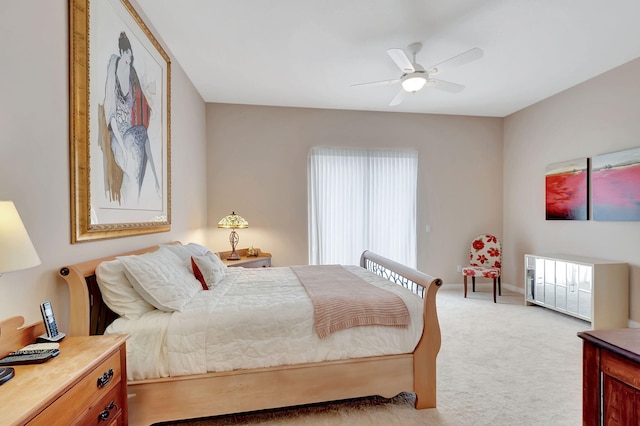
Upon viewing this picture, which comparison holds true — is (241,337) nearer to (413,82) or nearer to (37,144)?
(37,144)

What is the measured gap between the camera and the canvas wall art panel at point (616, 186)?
3.32 m

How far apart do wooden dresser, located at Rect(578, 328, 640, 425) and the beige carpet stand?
0.98 meters

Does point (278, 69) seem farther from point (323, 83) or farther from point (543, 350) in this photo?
point (543, 350)

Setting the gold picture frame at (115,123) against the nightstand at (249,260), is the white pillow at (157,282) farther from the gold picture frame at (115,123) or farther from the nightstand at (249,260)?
the nightstand at (249,260)

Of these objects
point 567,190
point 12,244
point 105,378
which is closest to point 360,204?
point 567,190

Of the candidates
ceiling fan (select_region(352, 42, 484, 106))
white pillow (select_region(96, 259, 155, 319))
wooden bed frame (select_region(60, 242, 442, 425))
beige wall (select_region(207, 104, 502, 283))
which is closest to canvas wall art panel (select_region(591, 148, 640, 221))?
beige wall (select_region(207, 104, 502, 283))

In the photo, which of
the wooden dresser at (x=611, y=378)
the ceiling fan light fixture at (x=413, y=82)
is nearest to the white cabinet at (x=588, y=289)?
the ceiling fan light fixture at (x=413, y=82)

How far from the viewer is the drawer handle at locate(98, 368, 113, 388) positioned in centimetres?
125

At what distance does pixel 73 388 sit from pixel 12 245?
0.53 m

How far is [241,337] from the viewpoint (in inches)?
71.7

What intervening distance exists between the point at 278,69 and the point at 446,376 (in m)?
3.44

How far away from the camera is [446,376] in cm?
249

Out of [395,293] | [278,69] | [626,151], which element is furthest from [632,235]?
[278,69]

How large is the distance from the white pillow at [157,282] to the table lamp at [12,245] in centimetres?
84
